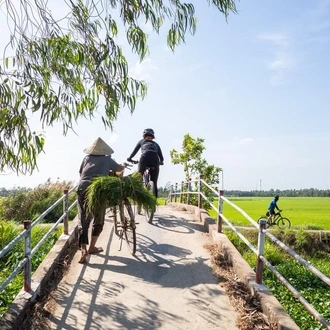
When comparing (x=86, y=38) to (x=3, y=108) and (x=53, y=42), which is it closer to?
(x=53, y=42)

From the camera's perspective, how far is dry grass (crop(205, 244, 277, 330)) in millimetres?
4027

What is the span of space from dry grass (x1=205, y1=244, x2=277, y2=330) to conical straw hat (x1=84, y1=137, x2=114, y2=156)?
2.35 metres

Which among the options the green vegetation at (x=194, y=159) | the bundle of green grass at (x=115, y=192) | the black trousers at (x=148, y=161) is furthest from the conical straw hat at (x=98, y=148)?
the green vegetation at (x=194, y=159)

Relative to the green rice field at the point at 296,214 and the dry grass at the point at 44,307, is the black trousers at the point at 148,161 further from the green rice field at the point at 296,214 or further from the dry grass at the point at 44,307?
the green rice field at the point at 296,214

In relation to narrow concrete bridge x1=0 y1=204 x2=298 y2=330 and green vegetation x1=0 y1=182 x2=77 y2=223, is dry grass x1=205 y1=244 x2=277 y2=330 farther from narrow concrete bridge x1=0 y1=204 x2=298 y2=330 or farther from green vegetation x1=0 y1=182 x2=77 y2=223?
green vegetation x1=0 y1=182 x2=77 y2=223

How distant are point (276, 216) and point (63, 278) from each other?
15.3 meters

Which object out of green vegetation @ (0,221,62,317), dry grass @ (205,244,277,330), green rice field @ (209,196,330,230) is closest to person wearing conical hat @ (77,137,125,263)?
green vegetation @ (0,221,62,317)

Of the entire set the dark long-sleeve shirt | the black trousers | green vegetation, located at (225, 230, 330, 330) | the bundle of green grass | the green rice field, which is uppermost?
the dark long-sleeve shirt

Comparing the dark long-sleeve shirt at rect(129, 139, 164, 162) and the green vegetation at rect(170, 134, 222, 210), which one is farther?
the green vegetation at rect(170, 134, 222, 210)

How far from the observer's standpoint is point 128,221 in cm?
633

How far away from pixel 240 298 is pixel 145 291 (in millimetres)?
1165

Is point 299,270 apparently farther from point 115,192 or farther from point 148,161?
point 115,192

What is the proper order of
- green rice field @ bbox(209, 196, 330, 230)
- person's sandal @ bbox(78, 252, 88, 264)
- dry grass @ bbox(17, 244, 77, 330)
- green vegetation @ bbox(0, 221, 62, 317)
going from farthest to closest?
1. green rice field @ bbox(209, 196, 330, 230)
2. person's sandal @ bbox(78, 252, 88, 264)
3. green vegetation @ bbox(0, 221, 62, 317)
4. dry grass @ bbox(17, 244, 77, 330)

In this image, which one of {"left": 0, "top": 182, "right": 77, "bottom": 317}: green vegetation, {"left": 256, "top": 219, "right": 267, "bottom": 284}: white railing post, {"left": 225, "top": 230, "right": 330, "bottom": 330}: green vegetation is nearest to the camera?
{"left": 256, "top": 219, "right": 267, "bottom": 284}: white railing post
